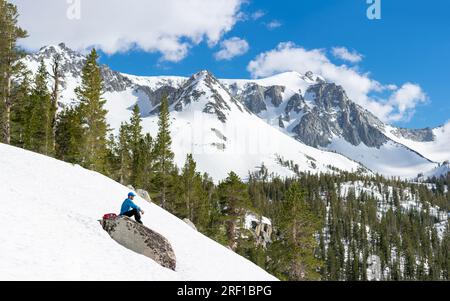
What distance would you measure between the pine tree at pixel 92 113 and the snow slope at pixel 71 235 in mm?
13995

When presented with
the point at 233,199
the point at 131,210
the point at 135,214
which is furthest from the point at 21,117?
the point at 135,214

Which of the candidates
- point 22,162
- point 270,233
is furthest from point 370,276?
point 22,162

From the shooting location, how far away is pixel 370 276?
497 ft


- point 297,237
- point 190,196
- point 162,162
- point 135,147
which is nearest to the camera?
point 297,237

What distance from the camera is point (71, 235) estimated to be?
18.0 meters

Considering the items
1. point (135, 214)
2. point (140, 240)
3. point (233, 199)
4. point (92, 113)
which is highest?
point (92, 113)

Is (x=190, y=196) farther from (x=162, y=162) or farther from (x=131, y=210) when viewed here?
(x=131, y=210)

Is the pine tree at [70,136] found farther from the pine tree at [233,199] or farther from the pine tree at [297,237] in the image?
the pine tree at [297,237]

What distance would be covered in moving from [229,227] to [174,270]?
1160 inches

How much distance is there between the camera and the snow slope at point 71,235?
1445cm

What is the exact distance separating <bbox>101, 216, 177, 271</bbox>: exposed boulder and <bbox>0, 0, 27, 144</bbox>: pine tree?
2215cm

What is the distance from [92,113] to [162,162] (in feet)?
45.4

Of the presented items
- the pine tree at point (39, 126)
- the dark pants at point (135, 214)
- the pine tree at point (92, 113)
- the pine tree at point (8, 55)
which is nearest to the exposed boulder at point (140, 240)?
the dark pants at point (135, 214)
